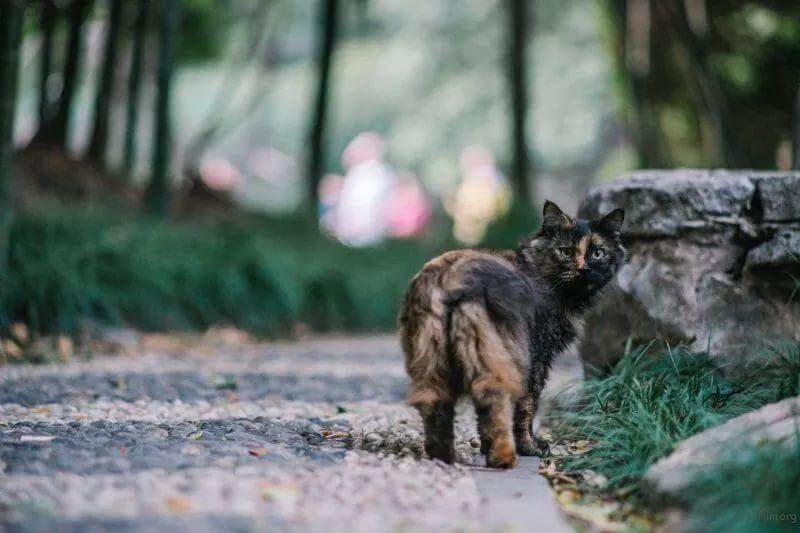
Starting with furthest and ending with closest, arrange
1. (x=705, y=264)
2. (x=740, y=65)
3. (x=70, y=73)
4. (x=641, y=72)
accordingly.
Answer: (x=740, y=65), (x=641, y=72), (x=70, y=73), (x=705, y=264)

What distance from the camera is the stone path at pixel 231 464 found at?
8.88 ft

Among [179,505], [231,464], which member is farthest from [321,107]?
[179,505]

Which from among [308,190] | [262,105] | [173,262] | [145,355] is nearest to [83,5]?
[308,190]

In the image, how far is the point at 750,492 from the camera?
2.76 metres

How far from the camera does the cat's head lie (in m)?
4.33

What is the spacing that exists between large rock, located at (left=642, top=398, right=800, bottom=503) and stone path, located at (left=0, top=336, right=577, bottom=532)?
393 millimetres

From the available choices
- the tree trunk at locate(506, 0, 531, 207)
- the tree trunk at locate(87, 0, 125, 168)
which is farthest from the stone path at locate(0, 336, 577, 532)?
the tree trunk at locate(506, 0, 531, 207)

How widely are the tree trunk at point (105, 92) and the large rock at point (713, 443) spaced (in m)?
11.1

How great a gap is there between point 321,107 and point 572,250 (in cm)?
1036

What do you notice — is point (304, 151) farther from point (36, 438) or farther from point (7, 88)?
point (36, 438)

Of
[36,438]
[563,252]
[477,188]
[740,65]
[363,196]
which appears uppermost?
[740,65]

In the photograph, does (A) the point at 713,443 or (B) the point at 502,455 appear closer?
(A) the point at 713,443

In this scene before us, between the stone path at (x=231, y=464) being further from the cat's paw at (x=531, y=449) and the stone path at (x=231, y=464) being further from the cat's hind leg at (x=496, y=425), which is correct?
the cat's paw at (x=531, y=449)

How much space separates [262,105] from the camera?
35219 mm
